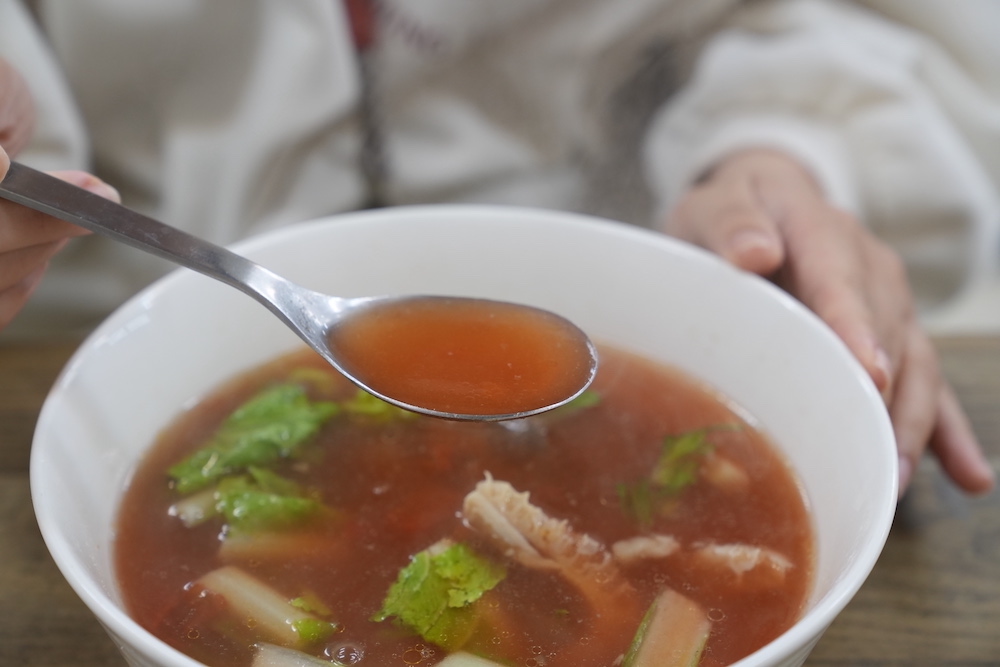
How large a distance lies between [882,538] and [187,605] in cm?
61

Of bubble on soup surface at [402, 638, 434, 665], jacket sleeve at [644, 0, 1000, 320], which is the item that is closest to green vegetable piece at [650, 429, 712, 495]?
bubble on soup surface at [402, 638, 434, 665]

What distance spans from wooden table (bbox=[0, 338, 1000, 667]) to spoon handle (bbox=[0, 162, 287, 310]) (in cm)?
41

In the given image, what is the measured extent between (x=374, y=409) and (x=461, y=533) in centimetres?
24

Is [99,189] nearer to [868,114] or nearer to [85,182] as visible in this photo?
[85,182]

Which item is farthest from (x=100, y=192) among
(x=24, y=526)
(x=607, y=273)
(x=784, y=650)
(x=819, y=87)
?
(x=819, y=87)

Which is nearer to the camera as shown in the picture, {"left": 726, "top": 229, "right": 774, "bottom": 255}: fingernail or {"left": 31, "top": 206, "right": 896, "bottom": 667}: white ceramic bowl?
{"left": 31, "top": 206, "right": 896, "bottom": 667}: white ceramic bowl

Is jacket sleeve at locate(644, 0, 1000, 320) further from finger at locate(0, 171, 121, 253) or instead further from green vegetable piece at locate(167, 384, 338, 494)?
finger at locate(0, 171, 121, 253)

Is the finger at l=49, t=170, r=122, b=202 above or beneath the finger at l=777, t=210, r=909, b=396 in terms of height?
above

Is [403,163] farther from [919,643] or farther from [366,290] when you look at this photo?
[919,643]

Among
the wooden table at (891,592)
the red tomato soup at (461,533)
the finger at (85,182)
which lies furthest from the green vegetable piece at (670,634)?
the finger at (85,182)

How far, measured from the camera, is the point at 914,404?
1.09 m

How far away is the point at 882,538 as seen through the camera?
0.71 metres

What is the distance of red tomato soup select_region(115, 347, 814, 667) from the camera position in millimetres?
782

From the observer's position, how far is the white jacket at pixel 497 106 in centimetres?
138
